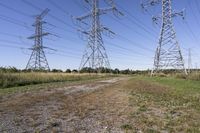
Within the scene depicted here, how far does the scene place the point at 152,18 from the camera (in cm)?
3919

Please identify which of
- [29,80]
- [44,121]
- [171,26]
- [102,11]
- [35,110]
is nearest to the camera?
[44,121]

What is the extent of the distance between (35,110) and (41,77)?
17.8 metres

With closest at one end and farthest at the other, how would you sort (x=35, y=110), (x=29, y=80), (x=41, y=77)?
(x=35, y=110) → (x=29, y=80) → (x=41, y=77)

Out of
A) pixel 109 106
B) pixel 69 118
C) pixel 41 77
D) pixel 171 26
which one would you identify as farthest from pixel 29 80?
pixel 171 26

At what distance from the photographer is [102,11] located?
42.5 m

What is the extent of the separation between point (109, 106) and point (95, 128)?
3185mm

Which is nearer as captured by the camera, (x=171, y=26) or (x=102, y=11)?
(x=171, y=26)

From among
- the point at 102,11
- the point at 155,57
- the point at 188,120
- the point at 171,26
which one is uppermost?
the point at 102,11

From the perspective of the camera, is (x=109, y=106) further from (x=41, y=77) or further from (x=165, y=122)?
(x=41, y=77)

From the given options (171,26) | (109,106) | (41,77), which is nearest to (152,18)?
(171,26)

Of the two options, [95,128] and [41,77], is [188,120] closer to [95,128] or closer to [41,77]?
[95,128]

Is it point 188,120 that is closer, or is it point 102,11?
point 188,120

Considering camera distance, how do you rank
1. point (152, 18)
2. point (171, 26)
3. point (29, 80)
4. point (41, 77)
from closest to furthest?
point (29, 80), point (41, 77), point (171, 26), point (152, 18)

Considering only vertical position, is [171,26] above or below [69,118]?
above
